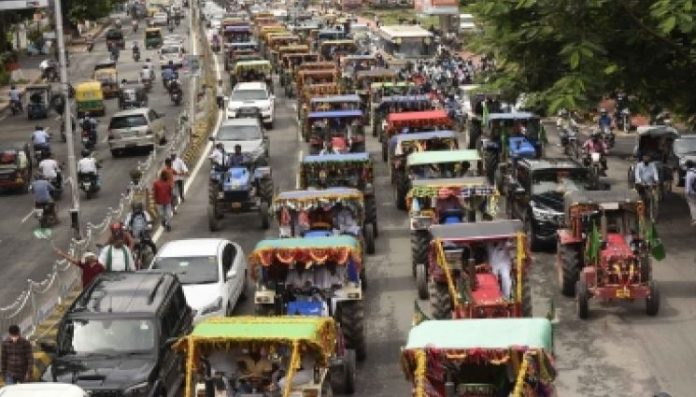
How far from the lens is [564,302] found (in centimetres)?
2311

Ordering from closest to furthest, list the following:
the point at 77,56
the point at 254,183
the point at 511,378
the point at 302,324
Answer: the point at 511,378 → the point at 302,324 → the point at 254,183 → the point at 77,56

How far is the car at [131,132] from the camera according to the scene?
44469 mm

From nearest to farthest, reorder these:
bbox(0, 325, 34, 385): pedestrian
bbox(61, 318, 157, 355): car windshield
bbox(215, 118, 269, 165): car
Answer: bbox(0, 325, 34, 385): pedestrian → bbox(61, 318, 157, 355): car windshield → bbox(215, 118, 269, 165): car

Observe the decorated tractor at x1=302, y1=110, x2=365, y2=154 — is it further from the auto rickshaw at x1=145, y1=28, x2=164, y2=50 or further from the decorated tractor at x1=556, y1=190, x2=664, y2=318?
the auto rickshaw at x1=145, y1=28, x2=164, y2=50

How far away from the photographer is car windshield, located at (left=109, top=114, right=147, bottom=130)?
44.7 m

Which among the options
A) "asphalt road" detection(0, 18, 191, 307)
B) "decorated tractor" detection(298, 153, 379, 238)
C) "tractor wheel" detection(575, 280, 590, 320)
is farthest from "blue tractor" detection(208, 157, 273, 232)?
"tractor wheel" detection(575, 280, 590, 320)

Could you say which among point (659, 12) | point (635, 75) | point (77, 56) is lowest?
point (77, 56)

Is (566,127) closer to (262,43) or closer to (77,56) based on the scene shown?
(262,43)

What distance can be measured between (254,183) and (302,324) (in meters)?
15.5

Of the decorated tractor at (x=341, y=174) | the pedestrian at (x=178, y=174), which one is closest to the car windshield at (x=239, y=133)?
the pedestrian at (x=178, y=174)

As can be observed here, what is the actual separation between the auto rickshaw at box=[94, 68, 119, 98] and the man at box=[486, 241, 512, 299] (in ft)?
162

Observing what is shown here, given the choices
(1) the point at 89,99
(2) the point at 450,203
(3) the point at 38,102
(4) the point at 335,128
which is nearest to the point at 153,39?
(3) the point at 38,102

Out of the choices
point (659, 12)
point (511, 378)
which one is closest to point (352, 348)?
point (511, 378)

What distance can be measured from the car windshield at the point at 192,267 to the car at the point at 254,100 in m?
26.5
